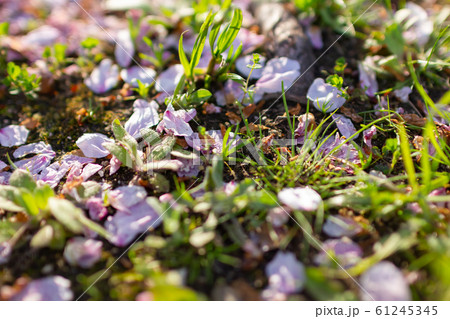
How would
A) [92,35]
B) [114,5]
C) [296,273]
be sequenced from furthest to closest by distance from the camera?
[92,35] < [114,5] < [296,273]

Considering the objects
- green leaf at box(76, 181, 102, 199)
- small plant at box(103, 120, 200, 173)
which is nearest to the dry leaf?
small plant at box(103, 120, 200, 173)

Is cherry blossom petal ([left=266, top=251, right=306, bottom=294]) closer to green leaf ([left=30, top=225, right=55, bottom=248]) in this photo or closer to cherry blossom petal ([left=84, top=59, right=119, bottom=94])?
green leaf ([left=30, top=225, right=55, bottom=248])

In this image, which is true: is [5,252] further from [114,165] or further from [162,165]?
[162,165]

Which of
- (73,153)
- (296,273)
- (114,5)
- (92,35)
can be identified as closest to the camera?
(296,273)

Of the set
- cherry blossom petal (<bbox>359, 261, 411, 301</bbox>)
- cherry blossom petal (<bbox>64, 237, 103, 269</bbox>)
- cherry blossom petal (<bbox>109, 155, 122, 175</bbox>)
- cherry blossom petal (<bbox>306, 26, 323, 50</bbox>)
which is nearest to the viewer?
cherry blossom petal (<bbox>359, 261, 411, 301</bbox>)

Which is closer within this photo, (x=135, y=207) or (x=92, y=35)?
(x=135, y=207)

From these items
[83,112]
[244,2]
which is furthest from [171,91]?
[244,2]

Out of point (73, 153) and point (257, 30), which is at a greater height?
point (257, 30)

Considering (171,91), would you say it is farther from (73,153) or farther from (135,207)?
(135,207)
